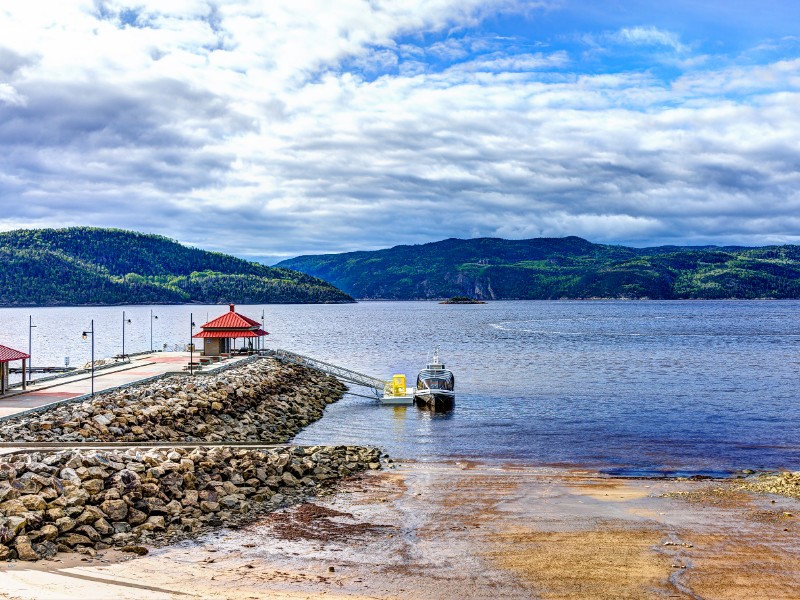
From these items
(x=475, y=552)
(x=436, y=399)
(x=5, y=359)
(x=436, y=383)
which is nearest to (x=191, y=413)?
(x=5, y=359)

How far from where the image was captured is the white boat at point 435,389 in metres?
53.5

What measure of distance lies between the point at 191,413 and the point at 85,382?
9487 mm

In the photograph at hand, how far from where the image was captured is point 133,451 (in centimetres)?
2611

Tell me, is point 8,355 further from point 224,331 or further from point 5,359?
point 224,331

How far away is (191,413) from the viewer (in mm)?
40250

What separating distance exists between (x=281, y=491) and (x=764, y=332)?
5235 inches

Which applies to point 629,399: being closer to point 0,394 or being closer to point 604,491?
point 604,491

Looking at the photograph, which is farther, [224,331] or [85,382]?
[224,331]

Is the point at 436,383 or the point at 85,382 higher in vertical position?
the point at 85,382

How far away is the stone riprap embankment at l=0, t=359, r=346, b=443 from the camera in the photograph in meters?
32.6

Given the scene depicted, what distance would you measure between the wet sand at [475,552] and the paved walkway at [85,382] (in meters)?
17.9

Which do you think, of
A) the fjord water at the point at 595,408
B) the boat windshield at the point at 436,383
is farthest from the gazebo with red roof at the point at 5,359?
the boat windshield at the point at 436,383

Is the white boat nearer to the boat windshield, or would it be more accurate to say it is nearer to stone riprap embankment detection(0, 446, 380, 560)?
the boat windshield

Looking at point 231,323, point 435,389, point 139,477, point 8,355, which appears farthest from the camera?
point 231,323
